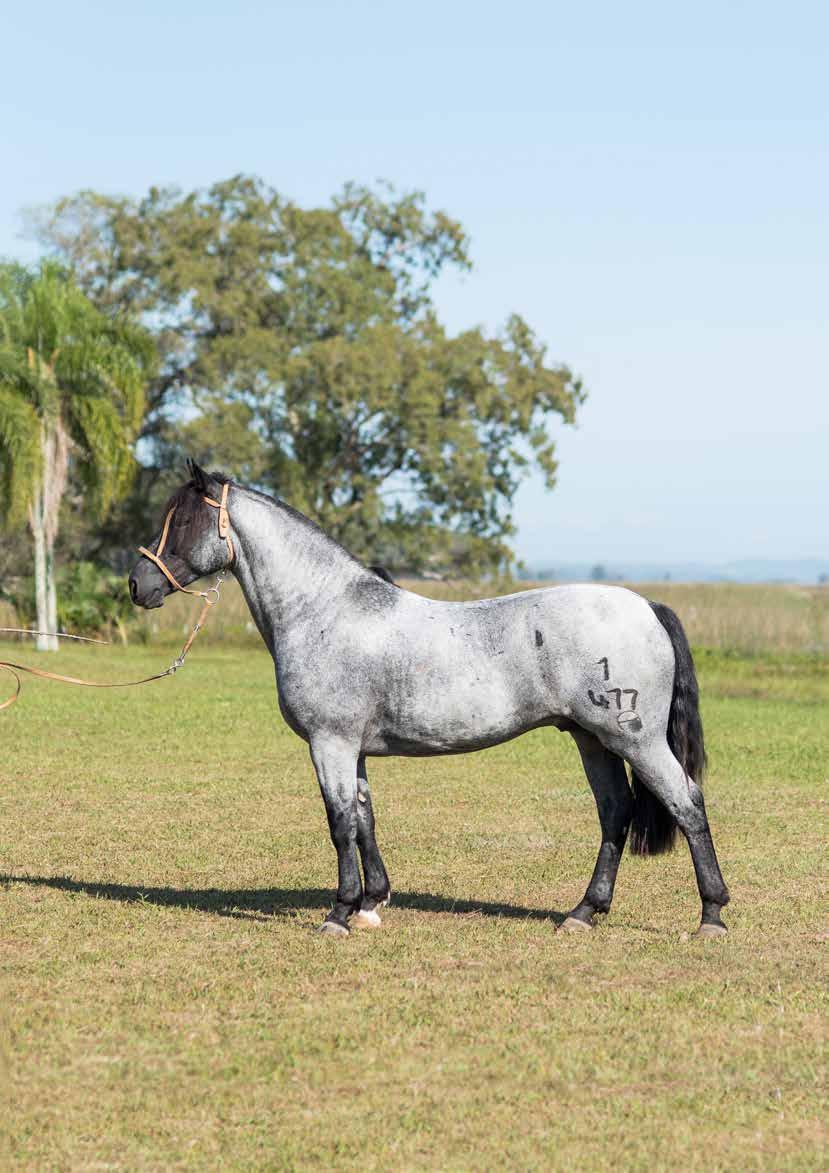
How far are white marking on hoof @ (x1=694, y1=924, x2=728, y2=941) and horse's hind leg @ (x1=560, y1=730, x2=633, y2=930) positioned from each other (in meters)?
0.53

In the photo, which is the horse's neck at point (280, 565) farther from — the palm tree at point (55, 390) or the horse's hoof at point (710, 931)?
the palm tree at point (55, 390)

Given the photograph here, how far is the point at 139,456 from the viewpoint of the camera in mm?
43969

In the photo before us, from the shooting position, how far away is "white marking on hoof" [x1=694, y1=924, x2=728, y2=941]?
7250 millimetres

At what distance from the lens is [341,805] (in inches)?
289

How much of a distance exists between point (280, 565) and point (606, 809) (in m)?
2.21

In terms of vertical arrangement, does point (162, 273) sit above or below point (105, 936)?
above

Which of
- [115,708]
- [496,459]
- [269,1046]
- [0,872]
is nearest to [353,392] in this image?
[496,459]

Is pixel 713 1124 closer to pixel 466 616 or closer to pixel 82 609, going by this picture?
pixel 466 616

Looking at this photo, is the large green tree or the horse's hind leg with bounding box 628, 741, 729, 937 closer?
the horse's hind leg with bounding box 628, 741, 729, 937

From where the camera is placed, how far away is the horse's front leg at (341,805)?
7.36 meters

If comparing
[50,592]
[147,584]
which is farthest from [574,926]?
[50,592]

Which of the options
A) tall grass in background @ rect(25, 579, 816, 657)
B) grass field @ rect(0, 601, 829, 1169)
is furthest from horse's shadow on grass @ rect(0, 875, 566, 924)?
tall grass in background @ rect(25, 579, 816, 657)

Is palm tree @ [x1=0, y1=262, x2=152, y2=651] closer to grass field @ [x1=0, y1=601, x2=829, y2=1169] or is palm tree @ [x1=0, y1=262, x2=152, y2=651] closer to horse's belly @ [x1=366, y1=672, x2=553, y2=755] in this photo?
grass field @ [x1=0, y1=601, x2=829, y2=1169]

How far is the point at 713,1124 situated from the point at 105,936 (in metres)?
3.67
